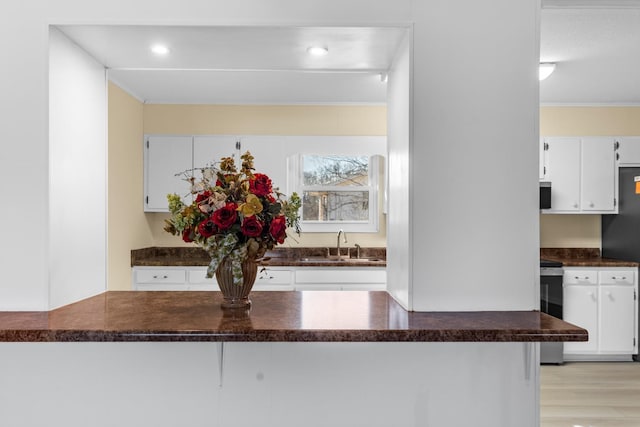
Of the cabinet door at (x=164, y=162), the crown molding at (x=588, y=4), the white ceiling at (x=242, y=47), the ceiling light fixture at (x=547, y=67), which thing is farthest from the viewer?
the cabinet door at (x=164, y=162)

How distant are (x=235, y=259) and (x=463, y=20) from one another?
3.86 feet

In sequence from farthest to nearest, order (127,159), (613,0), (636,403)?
1. (127,159)
2. (636,403)
3. (613,0)

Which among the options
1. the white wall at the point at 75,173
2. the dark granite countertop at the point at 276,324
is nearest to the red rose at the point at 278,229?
the dark granite countertop at the point at 276,324

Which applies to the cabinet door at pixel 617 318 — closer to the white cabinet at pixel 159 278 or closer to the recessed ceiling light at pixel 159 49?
the white cabinet at pixel 159 278

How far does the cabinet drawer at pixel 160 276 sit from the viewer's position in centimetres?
405

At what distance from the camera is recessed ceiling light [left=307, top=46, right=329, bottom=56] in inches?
71.9

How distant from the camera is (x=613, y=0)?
2.03m

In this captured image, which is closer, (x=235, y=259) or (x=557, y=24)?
(x=235, y=259)

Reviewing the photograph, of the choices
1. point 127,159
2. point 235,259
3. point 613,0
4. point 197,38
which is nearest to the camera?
point 235,259

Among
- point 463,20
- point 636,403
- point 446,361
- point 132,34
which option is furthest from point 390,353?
point 636,403

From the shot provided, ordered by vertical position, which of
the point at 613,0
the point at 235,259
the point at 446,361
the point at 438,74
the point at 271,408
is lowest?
the point at 271,408

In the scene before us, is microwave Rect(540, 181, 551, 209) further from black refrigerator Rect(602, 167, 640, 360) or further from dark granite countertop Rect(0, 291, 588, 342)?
dark granite countertop Rect(0, 291, 588, 342)

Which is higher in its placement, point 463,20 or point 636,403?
point 463,20

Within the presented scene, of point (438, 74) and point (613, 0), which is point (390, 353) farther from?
point (613, 0)
